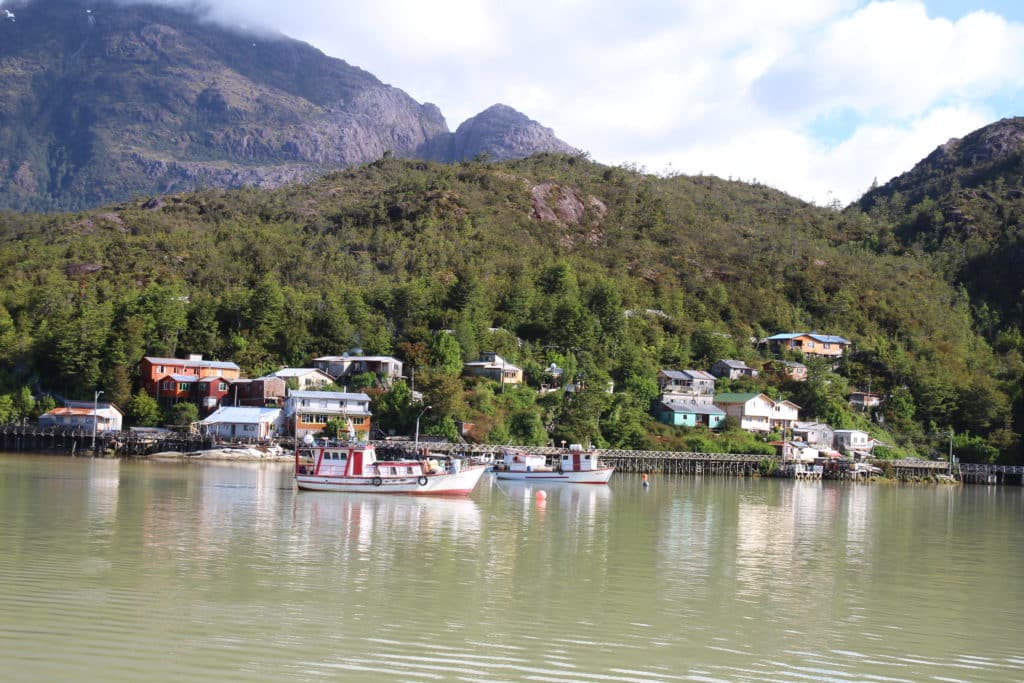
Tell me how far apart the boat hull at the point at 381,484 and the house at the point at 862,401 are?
62779mm

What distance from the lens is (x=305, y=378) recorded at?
82.4 metres

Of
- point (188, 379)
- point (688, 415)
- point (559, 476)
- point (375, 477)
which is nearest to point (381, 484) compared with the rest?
point (375, 477)

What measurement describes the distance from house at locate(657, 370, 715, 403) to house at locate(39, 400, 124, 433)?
47355 mm

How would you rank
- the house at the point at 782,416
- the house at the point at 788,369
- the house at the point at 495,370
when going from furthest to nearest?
the house at the point at 788,369, the house at the point at 782,416, the house at the point at 495,370

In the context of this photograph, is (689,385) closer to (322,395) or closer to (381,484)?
(322,395)

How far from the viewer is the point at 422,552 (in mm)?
28047

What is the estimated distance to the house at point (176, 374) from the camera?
272 feet

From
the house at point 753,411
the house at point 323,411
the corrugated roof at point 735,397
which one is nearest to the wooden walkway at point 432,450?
the house at point 323,411

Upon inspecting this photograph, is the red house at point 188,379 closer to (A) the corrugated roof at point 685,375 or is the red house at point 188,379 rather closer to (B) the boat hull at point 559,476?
(B) the boat hull at point 559,476

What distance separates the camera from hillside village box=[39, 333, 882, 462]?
77375 mm

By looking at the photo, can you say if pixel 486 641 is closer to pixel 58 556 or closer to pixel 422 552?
pixel 422 552

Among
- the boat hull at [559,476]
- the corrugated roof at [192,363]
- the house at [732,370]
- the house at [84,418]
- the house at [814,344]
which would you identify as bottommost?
the boat hull at [559,476]

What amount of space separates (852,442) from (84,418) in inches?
2580

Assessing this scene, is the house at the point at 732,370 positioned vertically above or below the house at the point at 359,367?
above
